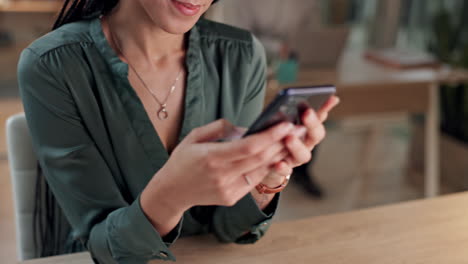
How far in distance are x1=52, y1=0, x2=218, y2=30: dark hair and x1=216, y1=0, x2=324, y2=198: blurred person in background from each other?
1.62m

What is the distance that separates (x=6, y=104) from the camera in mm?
2768

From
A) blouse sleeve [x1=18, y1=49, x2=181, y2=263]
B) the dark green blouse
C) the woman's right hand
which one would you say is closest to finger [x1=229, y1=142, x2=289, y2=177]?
the woman's right hand

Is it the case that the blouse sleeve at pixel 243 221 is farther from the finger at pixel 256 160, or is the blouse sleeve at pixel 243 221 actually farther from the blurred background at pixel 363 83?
the blurred background at pixel 363 83

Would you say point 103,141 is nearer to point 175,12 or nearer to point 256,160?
point 175,12

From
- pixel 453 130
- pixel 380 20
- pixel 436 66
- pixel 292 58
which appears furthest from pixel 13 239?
pixel 380 20

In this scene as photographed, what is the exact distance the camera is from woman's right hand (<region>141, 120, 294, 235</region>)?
0.59m

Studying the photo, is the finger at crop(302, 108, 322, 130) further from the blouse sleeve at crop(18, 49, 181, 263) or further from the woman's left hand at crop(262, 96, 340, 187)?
the blouse sleeve at crop(18, 49, 181, 263)

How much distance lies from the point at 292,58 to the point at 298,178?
2.78 ft

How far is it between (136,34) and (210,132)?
0.40 m

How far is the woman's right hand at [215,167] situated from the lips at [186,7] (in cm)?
23

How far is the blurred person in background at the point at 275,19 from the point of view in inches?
102

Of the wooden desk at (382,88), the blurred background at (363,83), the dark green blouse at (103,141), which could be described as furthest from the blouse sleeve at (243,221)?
the wooden desk at (382,88)

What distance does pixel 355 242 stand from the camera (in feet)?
2.91

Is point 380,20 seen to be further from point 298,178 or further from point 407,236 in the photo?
point 407,236
